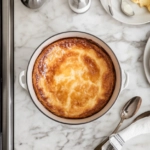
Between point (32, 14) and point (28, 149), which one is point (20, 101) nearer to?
point (28, 149)

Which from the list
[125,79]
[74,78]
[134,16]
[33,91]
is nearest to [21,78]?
[33,91]

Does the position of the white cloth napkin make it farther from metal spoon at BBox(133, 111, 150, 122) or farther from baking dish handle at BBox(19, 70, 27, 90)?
baking dish handle at BBox(19, 70, 27, 90)

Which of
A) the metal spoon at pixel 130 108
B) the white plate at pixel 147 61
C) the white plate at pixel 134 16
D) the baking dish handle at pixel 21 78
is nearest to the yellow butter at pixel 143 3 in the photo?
the white plate at pixel 134 16

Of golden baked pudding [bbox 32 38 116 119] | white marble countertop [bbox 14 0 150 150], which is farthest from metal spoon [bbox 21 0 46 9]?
golden baked pudding [bbox 32 38 116 119]

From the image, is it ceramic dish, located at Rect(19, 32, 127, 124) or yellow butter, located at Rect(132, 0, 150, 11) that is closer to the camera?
ceramic dish, located at Rect(19, 32, 127, 124)

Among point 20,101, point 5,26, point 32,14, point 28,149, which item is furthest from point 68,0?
point 28,149

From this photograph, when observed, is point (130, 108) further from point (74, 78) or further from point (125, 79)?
point (74, 78)

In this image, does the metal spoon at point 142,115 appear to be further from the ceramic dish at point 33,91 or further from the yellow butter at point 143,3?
the yellow butter at point 143,3
